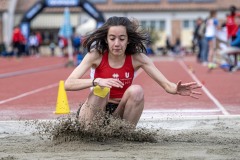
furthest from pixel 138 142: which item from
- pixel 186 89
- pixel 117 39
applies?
pixel 117 39

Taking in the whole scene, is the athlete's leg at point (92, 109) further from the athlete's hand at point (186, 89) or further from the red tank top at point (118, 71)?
the athlete's hand at point (186, 89)

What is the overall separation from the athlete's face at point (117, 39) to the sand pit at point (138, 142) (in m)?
0.77

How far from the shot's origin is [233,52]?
19.7 metres

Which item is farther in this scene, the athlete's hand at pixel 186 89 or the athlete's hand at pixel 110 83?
the athlete's hand at pixel 186 89

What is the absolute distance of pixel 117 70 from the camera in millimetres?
6602

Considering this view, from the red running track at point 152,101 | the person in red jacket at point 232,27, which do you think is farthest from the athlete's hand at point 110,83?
the person in red jacket at point 232,27

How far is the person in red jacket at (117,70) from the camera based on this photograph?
6473mm

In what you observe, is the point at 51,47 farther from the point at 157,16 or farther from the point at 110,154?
the point at 110,154

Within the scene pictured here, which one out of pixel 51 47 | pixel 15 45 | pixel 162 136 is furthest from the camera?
pixel 51 47

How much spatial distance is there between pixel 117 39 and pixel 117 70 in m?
0.33

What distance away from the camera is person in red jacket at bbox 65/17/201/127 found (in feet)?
21.2

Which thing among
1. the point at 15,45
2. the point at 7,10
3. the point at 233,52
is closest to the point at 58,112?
the point at 233,52

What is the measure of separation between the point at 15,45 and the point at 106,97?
35324 millimetres

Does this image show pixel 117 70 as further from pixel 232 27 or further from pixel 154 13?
pixel 154 13
